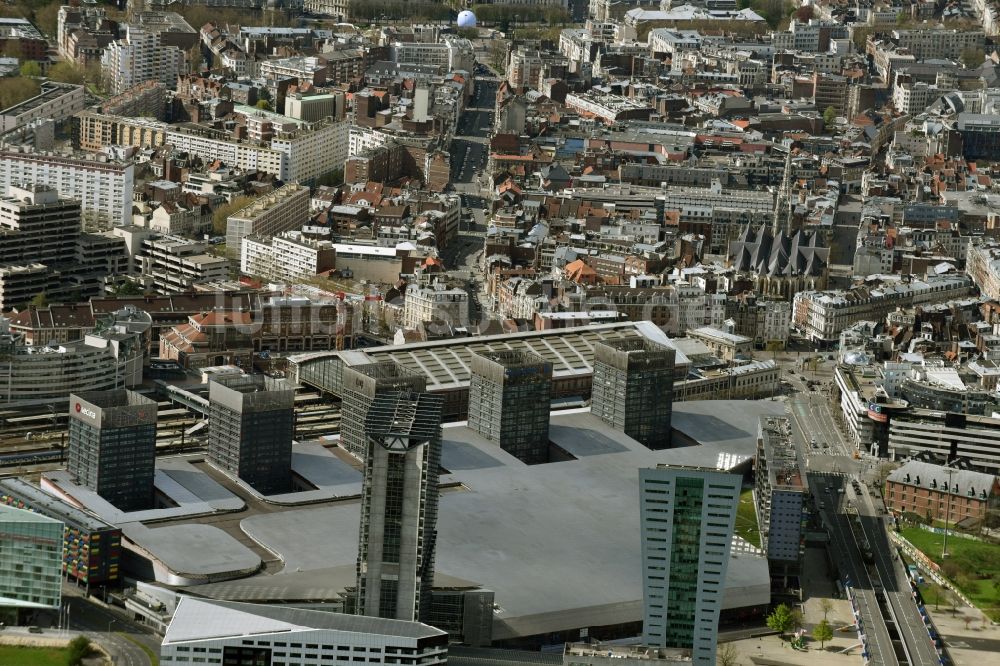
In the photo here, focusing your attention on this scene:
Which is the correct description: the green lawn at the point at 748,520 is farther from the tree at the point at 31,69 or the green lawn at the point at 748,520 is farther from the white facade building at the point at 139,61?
the tree at the point at 31,69

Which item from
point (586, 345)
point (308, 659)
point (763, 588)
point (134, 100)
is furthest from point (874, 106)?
→ point (308, 659)

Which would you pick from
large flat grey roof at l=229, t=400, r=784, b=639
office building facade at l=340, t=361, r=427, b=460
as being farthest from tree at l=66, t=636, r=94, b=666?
office building facade at l=340, t=361, r=427, b=460

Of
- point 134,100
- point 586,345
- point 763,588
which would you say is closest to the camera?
point 763,588

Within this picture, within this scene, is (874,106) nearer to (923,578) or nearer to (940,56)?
(940,56)

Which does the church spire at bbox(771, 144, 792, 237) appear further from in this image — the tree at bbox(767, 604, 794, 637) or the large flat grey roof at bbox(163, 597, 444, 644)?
the large flat grey roof at bbox(163, 597, 444, 644)

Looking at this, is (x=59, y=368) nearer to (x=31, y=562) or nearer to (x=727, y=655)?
(x=31, y=562)

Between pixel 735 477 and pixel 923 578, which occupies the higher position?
pixel 735 477
